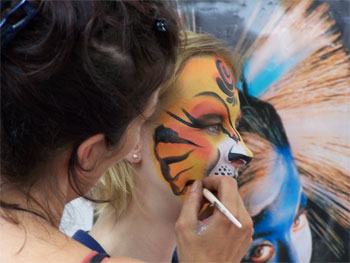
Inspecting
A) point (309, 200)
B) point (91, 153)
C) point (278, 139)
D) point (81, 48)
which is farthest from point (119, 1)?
point (309, 200)

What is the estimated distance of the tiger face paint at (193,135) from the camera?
1.06m

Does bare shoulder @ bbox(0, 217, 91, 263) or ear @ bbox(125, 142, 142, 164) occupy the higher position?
bare shoulder @ bbox(0, 217, 91, 263)

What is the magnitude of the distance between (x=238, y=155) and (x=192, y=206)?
0.21 metres

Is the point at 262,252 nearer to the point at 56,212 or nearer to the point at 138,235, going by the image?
the point at 138,235

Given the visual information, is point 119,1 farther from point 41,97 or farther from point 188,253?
point 188,253

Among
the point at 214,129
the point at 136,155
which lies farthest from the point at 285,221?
the point at 136,155

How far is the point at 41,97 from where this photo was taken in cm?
59

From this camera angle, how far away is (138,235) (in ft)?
3.64

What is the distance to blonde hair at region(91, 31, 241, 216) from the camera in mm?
1070

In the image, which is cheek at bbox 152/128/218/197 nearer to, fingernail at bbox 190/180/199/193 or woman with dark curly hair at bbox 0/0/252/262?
fingernail at bbox 190/180/199/193

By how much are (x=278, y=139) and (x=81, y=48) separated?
93cm

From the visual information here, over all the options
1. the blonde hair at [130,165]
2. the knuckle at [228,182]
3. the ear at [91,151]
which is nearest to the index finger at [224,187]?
the knuckle at [228,182]

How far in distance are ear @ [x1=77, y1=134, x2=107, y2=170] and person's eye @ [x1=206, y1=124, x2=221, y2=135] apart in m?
0.44

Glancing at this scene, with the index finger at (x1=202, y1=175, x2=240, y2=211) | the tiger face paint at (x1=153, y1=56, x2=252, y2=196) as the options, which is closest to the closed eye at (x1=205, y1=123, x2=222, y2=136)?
the tiger face paint at (x1=153, y1=56, x2=252, y2=196)
